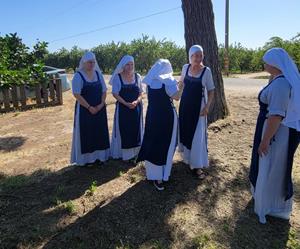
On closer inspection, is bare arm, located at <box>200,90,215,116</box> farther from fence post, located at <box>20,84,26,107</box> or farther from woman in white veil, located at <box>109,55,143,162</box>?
fence post, located at <box>20,84,26,107</box>

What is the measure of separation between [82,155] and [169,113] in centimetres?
179

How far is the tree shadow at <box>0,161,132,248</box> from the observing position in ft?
13.2

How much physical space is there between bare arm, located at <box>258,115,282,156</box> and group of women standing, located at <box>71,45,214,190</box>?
1.25 meters

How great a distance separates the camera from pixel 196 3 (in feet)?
24.1

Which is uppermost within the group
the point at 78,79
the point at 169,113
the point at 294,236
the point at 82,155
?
the point at 78,79

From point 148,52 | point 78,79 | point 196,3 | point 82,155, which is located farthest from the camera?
point 148,52

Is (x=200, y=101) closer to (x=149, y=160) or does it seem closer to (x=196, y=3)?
(x=149, y=160)

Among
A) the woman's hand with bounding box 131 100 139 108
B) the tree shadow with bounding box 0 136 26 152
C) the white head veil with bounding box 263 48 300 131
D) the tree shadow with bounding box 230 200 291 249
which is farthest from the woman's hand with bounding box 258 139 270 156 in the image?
the tree shadow with bounding box 0 136 26 152

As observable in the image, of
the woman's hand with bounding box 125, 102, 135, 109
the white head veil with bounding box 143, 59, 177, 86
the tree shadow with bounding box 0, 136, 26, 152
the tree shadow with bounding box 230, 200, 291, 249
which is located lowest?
the tree shadow with bounding box 230, 200, 291, 249

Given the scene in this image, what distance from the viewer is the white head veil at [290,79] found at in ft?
11.7

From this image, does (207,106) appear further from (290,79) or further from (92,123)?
(92,123)

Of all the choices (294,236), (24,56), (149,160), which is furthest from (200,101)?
(24,56)

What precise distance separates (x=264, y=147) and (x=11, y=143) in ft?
18.5

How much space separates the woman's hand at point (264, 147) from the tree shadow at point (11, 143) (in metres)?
5.16
